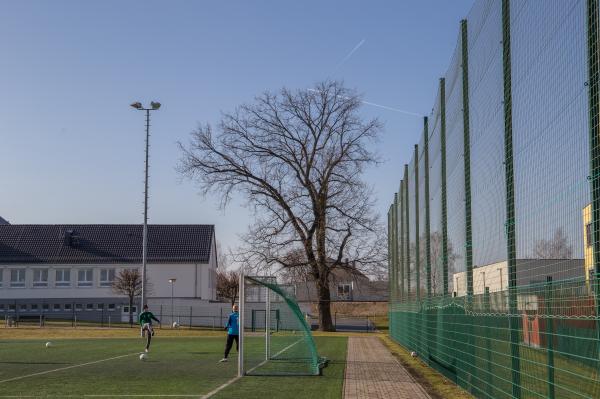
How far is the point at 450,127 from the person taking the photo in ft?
50.0

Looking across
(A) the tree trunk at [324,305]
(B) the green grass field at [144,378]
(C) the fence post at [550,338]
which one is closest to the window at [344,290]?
(A) the tree trunk at [324,305]

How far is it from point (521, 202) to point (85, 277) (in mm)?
63582

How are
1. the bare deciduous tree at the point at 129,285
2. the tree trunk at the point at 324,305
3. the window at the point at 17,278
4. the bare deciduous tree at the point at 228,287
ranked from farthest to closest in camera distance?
1. the bare deciduous tree at the point at 228,287
2. the window at the point at 17,278
3. the bare deciduous tree at the point at 129,285
4. the tree trunk at the point at 324,305

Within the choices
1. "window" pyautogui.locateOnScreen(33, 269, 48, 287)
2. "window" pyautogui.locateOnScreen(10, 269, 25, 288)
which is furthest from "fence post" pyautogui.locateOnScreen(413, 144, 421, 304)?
"window" pyautogui.locateOnScreen(10, 269, 25, 288)

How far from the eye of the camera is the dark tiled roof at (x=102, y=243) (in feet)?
226

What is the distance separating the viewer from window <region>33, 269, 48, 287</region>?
68.4 m

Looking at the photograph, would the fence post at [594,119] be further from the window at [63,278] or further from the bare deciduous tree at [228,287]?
the bare deciduous tree at [228,287]

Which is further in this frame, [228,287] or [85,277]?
[228,287]

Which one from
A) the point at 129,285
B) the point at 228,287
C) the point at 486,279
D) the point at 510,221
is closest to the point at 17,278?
the point at 129,285

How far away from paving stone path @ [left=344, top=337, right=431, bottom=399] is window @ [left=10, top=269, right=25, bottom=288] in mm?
50684

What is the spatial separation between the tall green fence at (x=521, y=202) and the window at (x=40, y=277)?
188 feet

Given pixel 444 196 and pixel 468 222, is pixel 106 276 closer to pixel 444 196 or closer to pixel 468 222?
pixel 444 196

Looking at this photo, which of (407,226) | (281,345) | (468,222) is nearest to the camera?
(468,222)

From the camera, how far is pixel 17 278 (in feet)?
224
